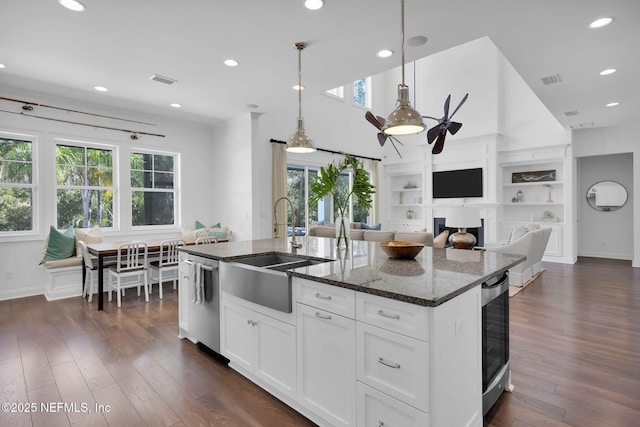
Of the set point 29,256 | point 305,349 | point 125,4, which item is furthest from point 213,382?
point 29,256

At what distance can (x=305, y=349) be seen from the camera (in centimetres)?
192

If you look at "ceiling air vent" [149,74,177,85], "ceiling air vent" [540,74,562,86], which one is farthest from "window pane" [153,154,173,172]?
"ceiling air vent" [540,74,562,86]

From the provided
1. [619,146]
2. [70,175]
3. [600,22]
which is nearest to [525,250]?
[600,22]

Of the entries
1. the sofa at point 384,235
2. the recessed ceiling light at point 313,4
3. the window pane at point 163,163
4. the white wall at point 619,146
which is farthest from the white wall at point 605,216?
the window pane at point 163,163

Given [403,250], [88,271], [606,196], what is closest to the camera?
[403,250]

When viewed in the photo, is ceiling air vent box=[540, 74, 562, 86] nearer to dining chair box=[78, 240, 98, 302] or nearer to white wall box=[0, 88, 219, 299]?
white wall box=[0, 88, 219, 299]

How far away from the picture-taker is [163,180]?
625 cm

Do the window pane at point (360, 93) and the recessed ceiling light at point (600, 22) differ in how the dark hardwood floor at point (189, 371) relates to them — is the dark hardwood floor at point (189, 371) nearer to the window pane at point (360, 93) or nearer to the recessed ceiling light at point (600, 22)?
the recessed ceiling light at point (600, 22)

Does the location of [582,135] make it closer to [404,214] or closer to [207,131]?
[404,214]

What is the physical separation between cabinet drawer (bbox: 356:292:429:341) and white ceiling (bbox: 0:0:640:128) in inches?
94.8

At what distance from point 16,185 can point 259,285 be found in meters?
4.81

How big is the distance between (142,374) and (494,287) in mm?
2622

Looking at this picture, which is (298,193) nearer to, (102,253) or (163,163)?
(163,163)

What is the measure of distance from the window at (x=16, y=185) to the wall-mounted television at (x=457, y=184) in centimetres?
829
